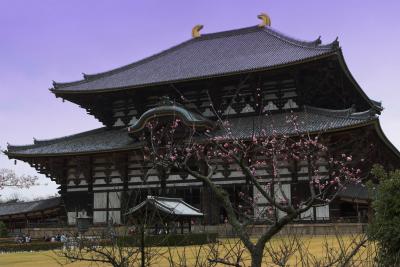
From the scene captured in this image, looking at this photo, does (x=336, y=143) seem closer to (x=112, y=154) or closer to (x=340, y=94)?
(x=340, y=94)

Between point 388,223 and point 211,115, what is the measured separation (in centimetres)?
2615

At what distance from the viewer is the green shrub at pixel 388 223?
9.16 metres

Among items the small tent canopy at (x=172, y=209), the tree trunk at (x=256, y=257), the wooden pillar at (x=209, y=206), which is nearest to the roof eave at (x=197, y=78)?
the wooden pillar at (x=209, y=206)

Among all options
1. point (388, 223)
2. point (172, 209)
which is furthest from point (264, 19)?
point (388, 223)

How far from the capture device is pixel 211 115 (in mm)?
35219

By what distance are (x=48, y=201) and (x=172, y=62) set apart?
1488cm

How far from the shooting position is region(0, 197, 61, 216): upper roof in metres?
40.9

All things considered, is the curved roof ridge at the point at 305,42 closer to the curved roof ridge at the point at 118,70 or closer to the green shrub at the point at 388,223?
the curved roof ridge at the point at 118,70

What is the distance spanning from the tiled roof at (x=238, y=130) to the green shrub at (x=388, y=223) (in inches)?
560

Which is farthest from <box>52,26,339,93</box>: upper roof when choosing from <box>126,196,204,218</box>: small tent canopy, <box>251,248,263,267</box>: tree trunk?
<box>251,248,263,267</box>: tree trunk

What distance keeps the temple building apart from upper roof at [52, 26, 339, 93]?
122 mm

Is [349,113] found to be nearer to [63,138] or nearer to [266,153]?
[266,153]

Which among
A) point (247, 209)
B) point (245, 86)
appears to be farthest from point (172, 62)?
point (247, 209)

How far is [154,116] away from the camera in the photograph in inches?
1222
